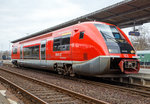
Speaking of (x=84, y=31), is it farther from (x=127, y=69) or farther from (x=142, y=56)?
(x=142, y=56)

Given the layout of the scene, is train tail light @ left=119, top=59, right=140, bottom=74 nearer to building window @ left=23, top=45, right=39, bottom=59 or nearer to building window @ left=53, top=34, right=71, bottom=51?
building window @ left=53, top=34, right=71, bottom=51

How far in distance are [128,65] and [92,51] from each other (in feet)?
6.00

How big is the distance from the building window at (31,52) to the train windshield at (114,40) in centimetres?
717

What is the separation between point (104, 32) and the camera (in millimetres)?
8695

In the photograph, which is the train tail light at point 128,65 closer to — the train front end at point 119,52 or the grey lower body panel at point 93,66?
the train front end at point 119,52

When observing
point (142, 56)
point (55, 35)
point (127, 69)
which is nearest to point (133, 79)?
point (127, 69)

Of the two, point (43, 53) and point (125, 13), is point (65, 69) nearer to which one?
point (43, 53)

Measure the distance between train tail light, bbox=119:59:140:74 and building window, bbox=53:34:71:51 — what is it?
3.46 metres

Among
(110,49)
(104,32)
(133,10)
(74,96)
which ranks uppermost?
(133,10)

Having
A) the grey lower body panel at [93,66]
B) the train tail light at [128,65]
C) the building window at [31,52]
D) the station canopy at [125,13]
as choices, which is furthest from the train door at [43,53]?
the train tail light at [128,65]

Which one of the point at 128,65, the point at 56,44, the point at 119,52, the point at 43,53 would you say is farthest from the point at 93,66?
the point at 43,53

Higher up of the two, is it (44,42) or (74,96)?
(44,42)

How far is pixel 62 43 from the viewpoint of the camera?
1070cm

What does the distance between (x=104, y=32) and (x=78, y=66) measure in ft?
7.39
